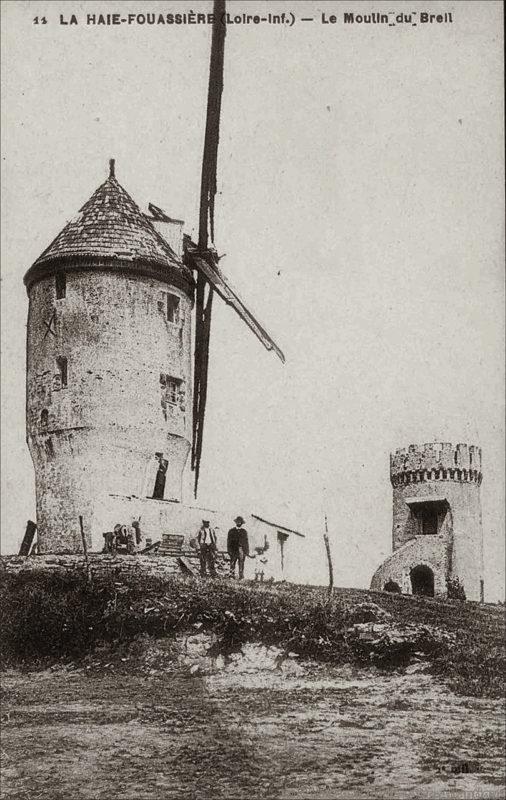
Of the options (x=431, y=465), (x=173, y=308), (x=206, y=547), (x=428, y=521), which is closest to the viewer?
(x=206, y=547)

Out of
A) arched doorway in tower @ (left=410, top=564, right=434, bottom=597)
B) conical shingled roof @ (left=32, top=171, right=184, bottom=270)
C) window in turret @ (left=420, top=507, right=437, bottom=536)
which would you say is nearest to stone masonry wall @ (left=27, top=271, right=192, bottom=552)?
conical shingled roof @ (left=32, top=171, right=184, bottom=270)

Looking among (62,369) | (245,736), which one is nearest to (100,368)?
(62,369)

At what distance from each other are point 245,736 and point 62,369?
30.0 ft

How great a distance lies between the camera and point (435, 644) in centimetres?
1642

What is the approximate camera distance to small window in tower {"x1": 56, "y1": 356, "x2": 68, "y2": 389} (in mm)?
20578

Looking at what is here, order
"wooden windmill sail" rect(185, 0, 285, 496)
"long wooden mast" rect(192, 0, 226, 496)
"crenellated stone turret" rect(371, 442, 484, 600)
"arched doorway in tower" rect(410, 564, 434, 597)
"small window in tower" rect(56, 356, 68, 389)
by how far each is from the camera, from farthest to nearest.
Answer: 1. "arched doorway in tower" rect(410, 564, 434, 597)
2. "crenellated stone turret" rect(371, 442, 484, 600)
3. "small window in tower" rect(56, 356, 68, 389)
4. "wooden windmill sail" rect(185, 0, 285, 496)
5. "long wooden mast" rect(192, 0, 226, 496)

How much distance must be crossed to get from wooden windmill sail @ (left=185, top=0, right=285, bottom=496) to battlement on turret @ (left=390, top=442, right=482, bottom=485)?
44.9 ft

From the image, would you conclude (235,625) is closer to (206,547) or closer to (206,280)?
(206,547)

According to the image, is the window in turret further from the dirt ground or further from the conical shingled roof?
the dirt ground

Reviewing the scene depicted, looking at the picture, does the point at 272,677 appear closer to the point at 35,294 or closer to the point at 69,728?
the point at 69,728

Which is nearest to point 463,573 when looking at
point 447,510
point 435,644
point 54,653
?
point 447,510

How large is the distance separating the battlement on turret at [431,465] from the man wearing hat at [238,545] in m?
14.3

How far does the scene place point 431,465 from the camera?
34781 millimetres

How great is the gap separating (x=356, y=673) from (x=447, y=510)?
65.9 feet
